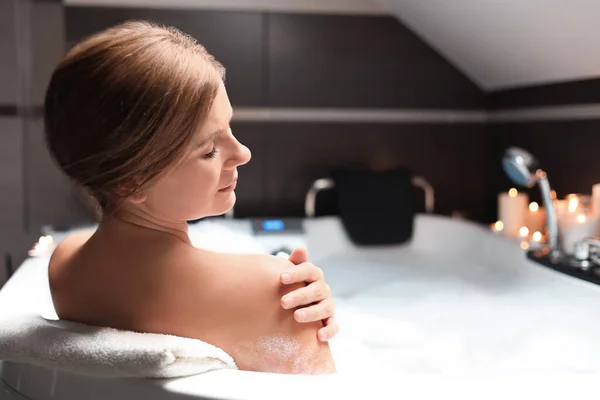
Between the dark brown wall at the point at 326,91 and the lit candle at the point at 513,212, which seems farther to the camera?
the dark brown wall at the point at 326,91

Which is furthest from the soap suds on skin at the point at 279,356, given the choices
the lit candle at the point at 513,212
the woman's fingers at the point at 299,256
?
the lit candle at the point at 513,212

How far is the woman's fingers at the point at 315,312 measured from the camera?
1.07 m

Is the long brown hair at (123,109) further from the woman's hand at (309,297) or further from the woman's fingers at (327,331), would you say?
the woman's fingers at (327,331)

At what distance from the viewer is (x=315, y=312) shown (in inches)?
42.7

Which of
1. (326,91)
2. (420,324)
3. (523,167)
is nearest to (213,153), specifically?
(420,324)

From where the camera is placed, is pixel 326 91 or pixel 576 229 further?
pixel 326 91

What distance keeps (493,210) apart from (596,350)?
1.79 m

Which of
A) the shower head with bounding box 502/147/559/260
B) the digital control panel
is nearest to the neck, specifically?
the shower head with bounding box 502/147/559/260

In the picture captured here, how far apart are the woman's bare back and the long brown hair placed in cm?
11

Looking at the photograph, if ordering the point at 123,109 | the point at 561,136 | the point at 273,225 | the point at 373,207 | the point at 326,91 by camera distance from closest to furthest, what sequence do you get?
the point at 123,109 → the point at 561,136 → the point at 273,225 → the point at 373,207 → the point at 326,91

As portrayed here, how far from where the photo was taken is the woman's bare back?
1.03 metres

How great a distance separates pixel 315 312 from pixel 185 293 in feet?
0.69

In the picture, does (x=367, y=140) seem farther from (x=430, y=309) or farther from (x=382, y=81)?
(x=430, y=309)

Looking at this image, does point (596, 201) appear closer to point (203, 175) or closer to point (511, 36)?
point (511, 36)
